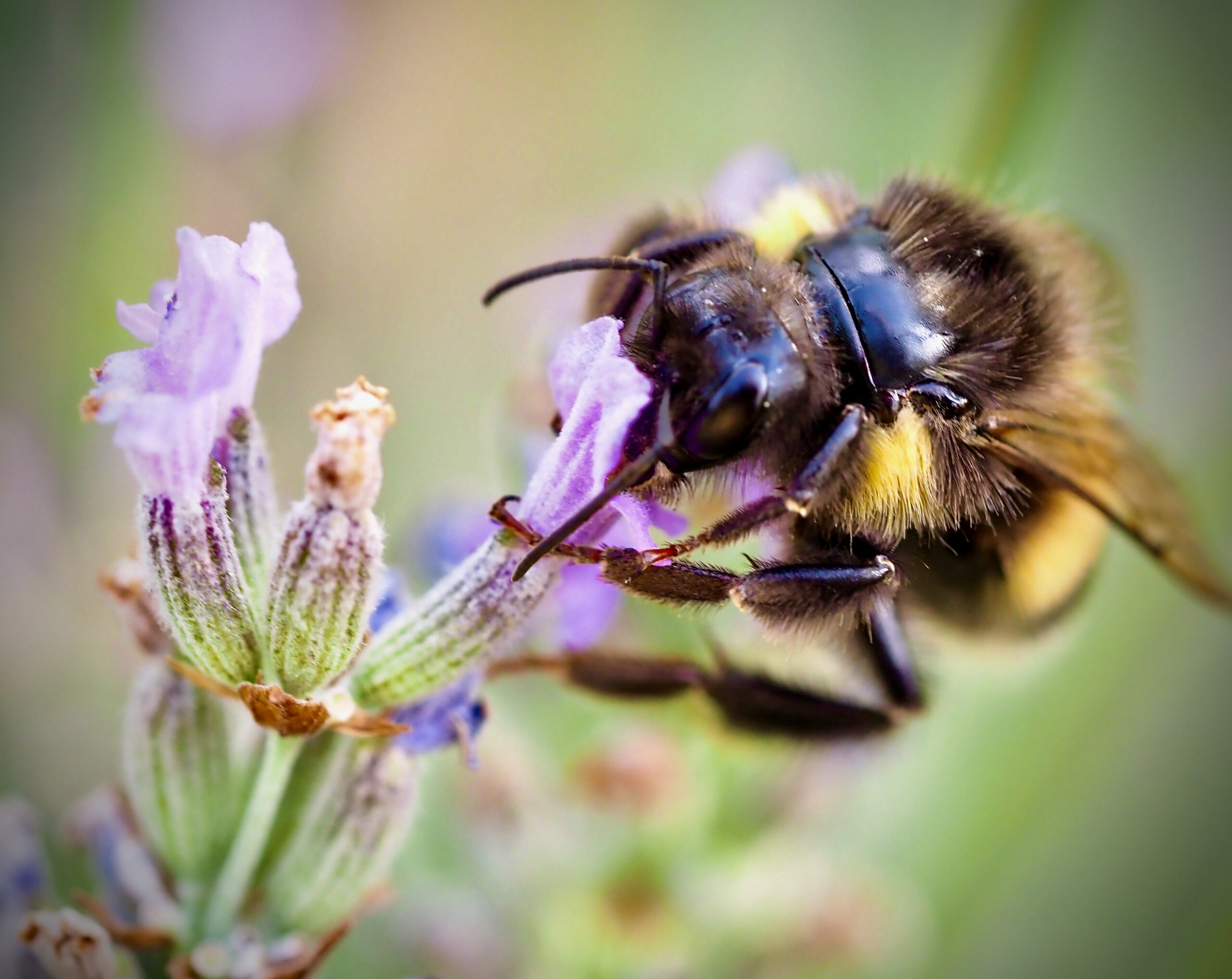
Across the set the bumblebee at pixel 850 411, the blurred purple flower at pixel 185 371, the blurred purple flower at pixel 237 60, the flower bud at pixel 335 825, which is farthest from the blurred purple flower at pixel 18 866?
the blurred purple flower at pixel 237 60

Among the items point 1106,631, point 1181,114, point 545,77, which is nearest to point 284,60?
point 545,77

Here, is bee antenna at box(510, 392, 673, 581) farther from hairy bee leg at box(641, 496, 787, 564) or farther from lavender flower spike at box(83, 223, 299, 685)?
lavender flower spike at box(83, 223, 299, 685)

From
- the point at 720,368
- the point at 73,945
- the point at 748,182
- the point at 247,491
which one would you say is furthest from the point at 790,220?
the point at 73,945

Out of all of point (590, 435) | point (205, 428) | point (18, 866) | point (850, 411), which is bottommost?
point (18, 866)

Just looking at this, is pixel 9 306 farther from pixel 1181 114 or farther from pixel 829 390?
pixel 1181 114

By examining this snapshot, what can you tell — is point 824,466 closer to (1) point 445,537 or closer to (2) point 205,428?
(2) point 205,428

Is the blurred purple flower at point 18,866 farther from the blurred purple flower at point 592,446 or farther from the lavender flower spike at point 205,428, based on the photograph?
the blurred purple flower at point 592,446

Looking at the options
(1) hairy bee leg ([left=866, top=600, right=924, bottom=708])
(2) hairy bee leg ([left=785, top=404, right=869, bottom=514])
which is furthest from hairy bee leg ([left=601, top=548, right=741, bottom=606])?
(1) hairy bee leg ([left=866, top=600, right=924, bottom=708])
